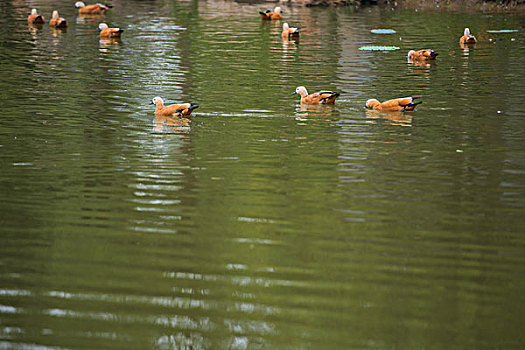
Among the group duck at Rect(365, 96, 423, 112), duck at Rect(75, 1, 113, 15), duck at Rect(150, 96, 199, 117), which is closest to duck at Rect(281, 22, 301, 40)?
duck at Rect(75, 1, 113, 15)

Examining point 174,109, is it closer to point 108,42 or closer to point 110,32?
point 108,42

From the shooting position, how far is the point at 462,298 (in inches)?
302

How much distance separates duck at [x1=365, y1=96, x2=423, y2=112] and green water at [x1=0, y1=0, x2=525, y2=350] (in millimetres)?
435

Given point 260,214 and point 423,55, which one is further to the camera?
point 423,55

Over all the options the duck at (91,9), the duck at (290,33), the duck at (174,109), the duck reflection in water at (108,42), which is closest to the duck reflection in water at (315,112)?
the duck at (174,109)

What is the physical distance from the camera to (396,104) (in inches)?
690

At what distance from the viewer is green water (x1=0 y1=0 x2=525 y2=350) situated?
7.14 metres

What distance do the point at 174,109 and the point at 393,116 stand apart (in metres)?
4.45

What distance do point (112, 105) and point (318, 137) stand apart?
5.41 m

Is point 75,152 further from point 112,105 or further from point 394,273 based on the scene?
point 394,273

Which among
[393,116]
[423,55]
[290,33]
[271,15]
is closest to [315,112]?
[393,116]

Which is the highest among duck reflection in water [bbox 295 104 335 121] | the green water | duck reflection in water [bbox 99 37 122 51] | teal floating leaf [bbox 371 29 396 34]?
teal floating leaf [bbox 371 29 396 34]

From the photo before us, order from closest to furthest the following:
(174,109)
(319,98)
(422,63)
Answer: (174,109) → (319,98) → (422,63)

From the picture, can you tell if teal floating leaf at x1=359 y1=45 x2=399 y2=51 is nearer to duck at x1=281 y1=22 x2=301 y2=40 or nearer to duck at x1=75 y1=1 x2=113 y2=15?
duck at x1=281 y1=22 x2=301 y2=40
